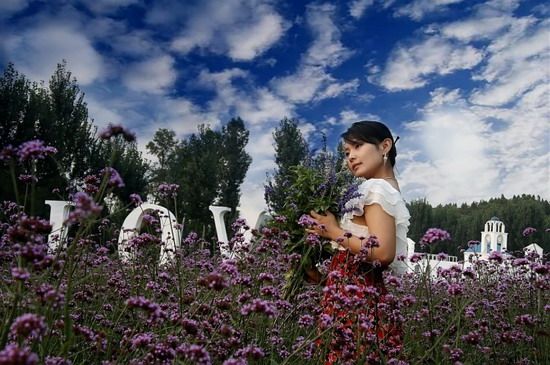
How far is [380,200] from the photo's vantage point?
286 centimetres

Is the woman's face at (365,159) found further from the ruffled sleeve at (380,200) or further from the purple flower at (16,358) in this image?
the purple flower at (16,358)

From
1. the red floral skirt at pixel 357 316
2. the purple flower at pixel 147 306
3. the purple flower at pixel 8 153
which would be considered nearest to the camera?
the purple flower at pixel 147 306

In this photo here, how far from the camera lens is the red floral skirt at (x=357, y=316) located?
7.82 ft

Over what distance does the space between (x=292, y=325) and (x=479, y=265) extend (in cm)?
276

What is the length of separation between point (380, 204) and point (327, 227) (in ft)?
1.09

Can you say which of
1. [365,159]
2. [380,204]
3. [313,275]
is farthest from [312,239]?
[365,159]

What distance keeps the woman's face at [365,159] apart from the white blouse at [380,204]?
271 mm

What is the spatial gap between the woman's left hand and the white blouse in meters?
0.07

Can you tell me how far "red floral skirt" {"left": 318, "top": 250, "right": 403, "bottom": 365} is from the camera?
2383 millimetres

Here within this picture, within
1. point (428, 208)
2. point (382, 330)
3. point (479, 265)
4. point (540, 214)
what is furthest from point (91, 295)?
point (540, 214)

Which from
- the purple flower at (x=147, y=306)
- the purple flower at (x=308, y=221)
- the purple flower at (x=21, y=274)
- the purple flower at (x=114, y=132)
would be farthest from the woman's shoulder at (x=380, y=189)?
the purple flower at (x=21, y=274)

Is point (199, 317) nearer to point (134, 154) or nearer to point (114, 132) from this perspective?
point (114, 132)

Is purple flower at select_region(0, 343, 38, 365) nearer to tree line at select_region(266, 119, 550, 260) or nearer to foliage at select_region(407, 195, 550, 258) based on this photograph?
tree line at select_region(266, 119, 550, 260)

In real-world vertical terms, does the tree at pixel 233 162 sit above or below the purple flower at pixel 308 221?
above
